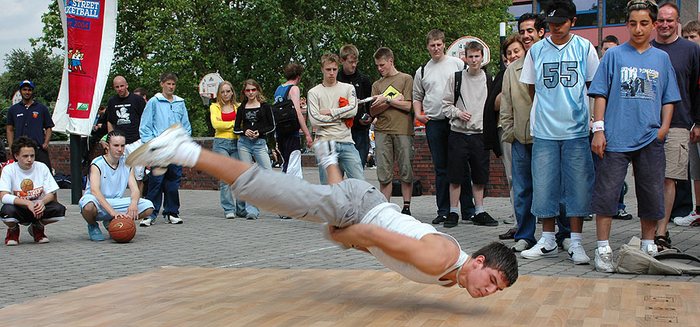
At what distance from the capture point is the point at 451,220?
9523 millimetres

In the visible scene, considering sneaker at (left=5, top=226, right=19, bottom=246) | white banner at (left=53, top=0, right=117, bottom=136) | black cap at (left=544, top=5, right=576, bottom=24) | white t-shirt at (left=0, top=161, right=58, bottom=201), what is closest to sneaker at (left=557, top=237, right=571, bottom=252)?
black cap at (left=544, top=5, right=576, bottom=24)

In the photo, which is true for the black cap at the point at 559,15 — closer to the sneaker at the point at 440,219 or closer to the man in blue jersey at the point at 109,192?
the sneaker at the point at 440,219

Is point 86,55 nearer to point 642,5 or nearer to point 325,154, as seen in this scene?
point 325,154

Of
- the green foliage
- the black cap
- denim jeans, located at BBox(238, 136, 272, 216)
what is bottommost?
denim jeans, located at BBox(238, 136, 272, 216)

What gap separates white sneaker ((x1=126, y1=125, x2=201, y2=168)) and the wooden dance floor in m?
0.87

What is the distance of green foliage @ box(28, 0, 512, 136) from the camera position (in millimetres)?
32312

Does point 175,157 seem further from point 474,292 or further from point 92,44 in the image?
point 92,44

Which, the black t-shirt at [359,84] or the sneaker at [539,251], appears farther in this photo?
the black t-shirt at [359,84]

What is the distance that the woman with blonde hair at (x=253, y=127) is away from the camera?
11.0m

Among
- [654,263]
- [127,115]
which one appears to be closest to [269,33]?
[127,115]

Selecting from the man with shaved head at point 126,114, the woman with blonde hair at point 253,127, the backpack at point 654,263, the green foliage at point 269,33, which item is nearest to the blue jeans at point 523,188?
the backpack at point 654,263

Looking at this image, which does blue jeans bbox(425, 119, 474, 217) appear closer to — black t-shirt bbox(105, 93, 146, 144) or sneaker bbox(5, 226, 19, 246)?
sneaker bbox(5, 226, 19, 246)

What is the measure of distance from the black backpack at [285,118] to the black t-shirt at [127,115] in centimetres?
240

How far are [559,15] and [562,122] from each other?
849 mm
